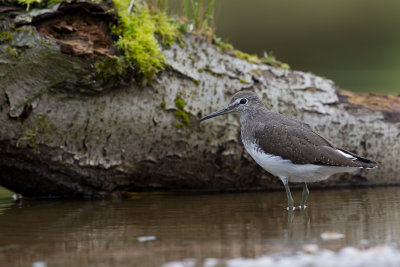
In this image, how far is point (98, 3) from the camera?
7238mm

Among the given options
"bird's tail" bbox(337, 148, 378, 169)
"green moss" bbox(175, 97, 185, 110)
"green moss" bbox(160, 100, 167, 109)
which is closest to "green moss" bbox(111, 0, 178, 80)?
"green moss" bbox(160, 100, 167, 109)

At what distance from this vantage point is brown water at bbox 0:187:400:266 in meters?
4.56

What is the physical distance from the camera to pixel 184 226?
5.66m

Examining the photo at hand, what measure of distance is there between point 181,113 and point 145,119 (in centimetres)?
49

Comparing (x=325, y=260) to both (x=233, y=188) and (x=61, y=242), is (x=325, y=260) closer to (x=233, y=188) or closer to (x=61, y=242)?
(x=61, y=242)

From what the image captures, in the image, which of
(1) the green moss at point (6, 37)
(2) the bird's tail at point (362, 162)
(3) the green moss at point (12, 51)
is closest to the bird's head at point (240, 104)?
(2) the bird's tail at point (362, 162)

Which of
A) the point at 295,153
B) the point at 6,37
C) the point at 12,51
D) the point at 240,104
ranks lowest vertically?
the point at 295,153

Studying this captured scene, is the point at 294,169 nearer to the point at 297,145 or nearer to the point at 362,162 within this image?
the point at 297,145

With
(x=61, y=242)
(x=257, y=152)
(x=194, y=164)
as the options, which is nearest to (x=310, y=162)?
(x=257, y=152)

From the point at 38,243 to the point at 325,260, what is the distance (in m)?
2.45

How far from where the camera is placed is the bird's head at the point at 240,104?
25.2 feet

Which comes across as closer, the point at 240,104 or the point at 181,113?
the point at 240,104

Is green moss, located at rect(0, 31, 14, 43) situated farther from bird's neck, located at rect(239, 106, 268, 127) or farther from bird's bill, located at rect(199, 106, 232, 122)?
bird's neck, located at rect(239, 106, 268, 127)

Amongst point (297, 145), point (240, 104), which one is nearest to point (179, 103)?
point (240, 104)
